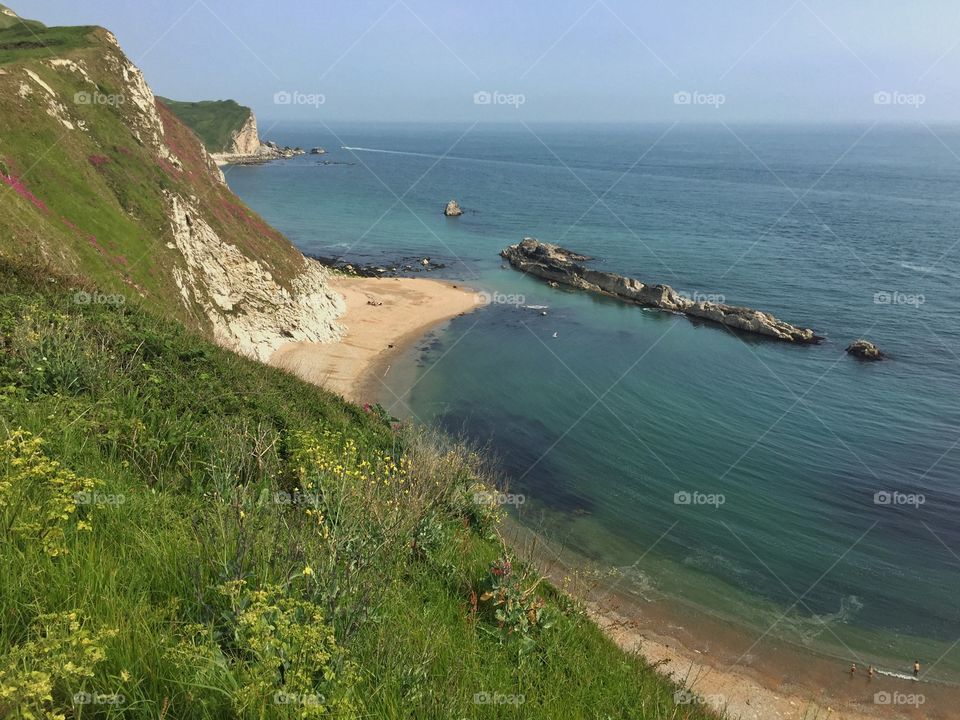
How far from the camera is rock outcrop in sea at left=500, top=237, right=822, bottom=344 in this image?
55500 mm

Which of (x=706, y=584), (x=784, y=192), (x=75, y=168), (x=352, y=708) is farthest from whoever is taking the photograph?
(x=784, y=192)

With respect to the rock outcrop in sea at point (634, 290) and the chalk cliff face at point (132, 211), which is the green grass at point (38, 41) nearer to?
the chalk cliff face at point (132, 211)

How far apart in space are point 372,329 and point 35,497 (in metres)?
46.8

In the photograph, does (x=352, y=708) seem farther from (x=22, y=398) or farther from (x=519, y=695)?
(x=22, y=398)

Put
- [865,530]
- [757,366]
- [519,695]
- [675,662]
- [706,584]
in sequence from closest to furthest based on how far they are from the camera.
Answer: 1. [519,695]
2. [675,662]
3. [706,584]
4. [865,530]
5. [757,366]

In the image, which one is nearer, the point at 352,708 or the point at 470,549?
the point at 352,708

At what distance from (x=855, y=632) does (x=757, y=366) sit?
29.6 metres

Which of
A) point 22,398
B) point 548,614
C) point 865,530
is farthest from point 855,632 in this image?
point 22,398

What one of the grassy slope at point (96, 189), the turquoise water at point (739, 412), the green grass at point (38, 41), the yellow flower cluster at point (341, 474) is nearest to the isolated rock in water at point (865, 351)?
the turquoise water at point (739, 412)

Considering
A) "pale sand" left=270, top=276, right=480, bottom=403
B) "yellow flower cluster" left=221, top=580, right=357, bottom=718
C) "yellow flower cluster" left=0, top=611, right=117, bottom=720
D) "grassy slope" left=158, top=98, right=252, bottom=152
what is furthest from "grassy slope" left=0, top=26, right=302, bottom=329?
"grassy slope" left=158, top=98, right=252, bottom=152

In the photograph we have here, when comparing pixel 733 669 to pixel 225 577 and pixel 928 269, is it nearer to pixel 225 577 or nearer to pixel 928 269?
pixel 225 577

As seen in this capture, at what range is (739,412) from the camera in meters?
40.5

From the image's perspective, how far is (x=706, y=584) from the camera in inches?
969

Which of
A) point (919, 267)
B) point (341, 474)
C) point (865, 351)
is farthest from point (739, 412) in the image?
point (919, 267)
